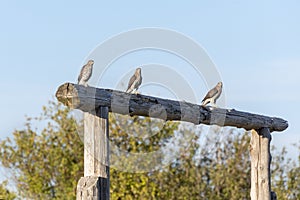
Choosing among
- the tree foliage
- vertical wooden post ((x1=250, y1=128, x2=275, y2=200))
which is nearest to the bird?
vertical wooden post ((x1=250, y1=128, x2=275, y2=200))

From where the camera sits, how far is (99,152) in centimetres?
571

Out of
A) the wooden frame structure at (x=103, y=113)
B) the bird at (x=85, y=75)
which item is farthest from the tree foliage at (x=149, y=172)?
the bird at (x=85, y=75)

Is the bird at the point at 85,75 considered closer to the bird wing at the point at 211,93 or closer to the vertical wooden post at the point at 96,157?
the vertical wooden post at the point at 96,157

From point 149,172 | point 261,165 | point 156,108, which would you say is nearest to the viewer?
point 156,108

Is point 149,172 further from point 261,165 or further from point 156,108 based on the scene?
point 156,108

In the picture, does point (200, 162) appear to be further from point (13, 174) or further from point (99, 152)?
point (99, 152)

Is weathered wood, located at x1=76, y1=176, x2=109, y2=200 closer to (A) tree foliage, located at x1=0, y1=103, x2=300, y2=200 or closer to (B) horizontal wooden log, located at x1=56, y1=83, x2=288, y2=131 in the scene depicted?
(B) horizontal wooden log, located at x1=56, y1=83, x2=288, y2=131

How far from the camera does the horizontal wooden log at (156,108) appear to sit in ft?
18.0

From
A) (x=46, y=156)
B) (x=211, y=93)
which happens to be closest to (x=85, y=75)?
(x=211, y=93)

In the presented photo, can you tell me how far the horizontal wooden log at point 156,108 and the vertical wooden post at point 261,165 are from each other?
0.10m

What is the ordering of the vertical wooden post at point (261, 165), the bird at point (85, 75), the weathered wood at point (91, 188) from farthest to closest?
the vertical wooden post at point (261, 165) < the bird at point (85, 75) < the weathered wood at point (91, 188)

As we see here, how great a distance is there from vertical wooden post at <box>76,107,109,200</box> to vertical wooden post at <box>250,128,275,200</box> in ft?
7.51

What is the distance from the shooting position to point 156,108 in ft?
20.5

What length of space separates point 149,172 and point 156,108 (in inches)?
380
